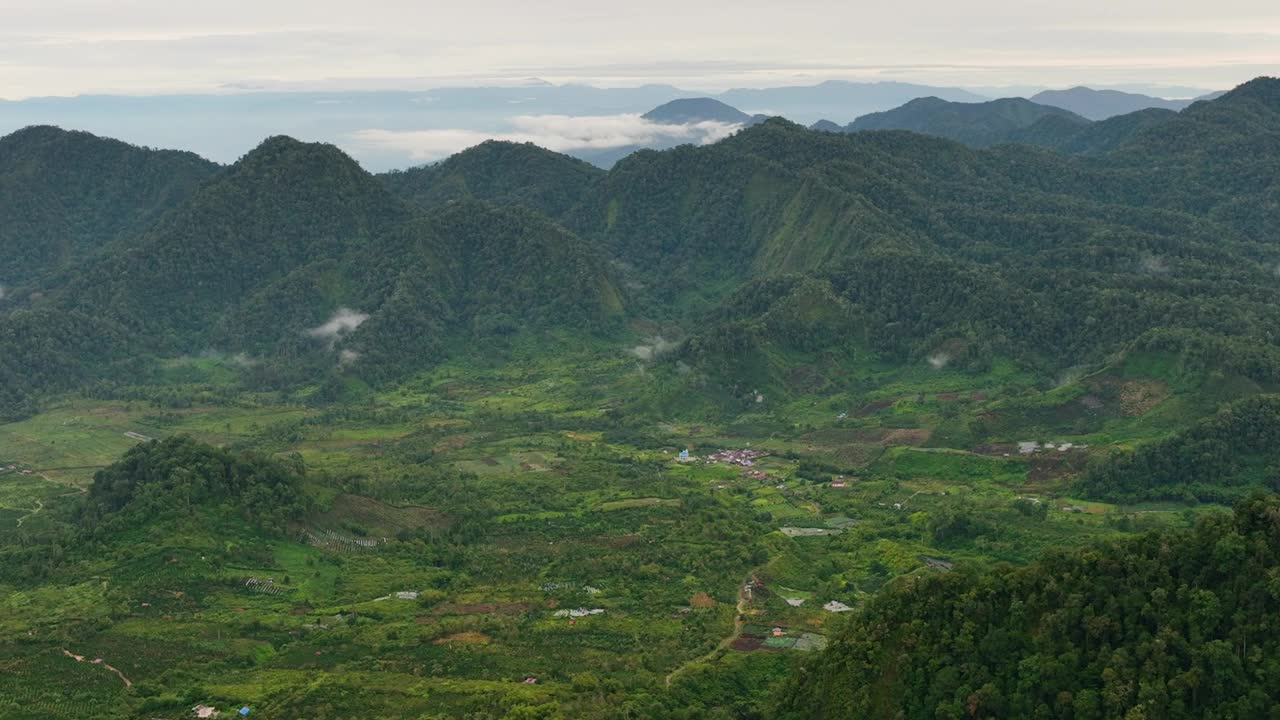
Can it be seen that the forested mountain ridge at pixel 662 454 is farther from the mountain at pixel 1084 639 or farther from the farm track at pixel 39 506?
the farm track at pixel 39 506

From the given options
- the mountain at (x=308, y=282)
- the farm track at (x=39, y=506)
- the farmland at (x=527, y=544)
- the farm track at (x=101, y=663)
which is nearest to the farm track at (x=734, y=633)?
the farmland at (x=527, y=544)

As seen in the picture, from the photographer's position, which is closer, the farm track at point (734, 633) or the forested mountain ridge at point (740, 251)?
the farm track at point (734, 633)

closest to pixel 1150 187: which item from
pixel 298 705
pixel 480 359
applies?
pixel 480 359

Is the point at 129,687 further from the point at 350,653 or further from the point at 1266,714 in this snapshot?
the point at 1266,714

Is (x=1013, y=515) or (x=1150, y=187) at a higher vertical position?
(x=1150, y=187)

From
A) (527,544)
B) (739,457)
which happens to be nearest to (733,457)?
(739,457)

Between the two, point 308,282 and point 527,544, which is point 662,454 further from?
point 308,282

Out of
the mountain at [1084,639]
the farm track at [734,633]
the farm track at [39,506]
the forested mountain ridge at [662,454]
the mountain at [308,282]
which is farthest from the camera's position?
the mountain at [308,282]

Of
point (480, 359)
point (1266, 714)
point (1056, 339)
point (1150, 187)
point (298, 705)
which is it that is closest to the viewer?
point (1266, 714)
